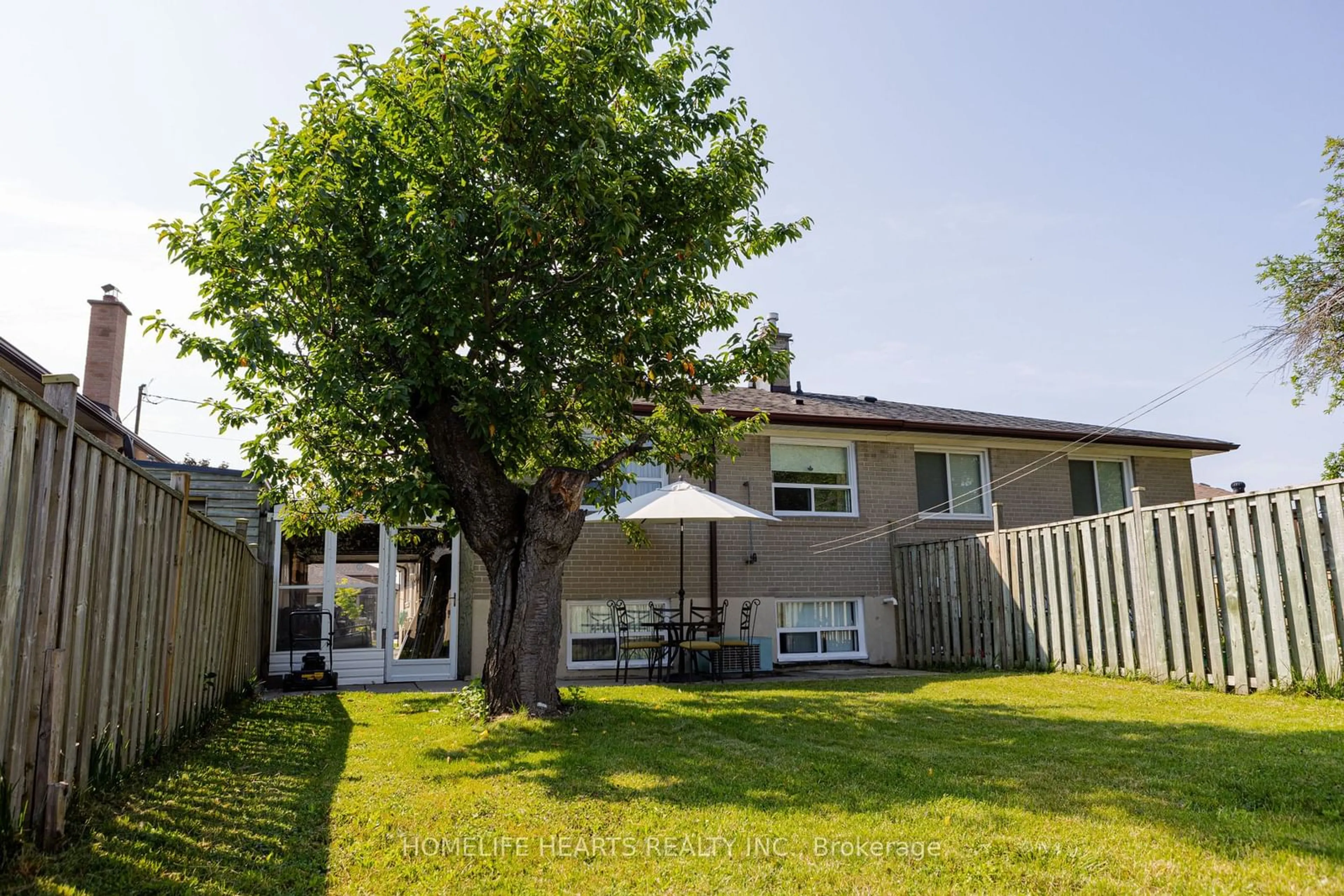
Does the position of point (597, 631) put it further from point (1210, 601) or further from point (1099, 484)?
point (1099, 484)

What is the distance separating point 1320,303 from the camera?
45.8 ft

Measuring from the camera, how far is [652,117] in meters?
7.82

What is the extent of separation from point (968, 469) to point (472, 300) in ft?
37.4

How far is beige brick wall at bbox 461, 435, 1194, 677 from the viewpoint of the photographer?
1302 centimetres

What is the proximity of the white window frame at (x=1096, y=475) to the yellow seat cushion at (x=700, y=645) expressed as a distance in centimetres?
874

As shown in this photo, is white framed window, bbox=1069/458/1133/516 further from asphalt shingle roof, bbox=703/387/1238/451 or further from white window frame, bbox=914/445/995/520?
white window frame, bbox=914/445/995/520

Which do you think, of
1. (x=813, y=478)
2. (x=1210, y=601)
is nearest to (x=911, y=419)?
(x=813, y=478)

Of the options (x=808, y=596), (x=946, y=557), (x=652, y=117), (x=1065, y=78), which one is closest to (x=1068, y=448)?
(x=946, y=557)

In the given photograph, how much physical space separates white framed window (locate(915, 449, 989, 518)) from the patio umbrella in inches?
187

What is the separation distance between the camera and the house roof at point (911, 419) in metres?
14.4

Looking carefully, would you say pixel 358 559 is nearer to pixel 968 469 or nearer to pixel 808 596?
pixel 808 596

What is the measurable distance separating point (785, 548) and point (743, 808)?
10.1 m

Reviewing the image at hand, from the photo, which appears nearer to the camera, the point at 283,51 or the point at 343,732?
the point at 343,732

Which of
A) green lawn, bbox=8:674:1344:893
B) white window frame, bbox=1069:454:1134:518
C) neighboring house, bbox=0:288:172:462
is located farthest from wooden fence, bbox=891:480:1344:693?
neighboring house, bbox=0:288:172:462
